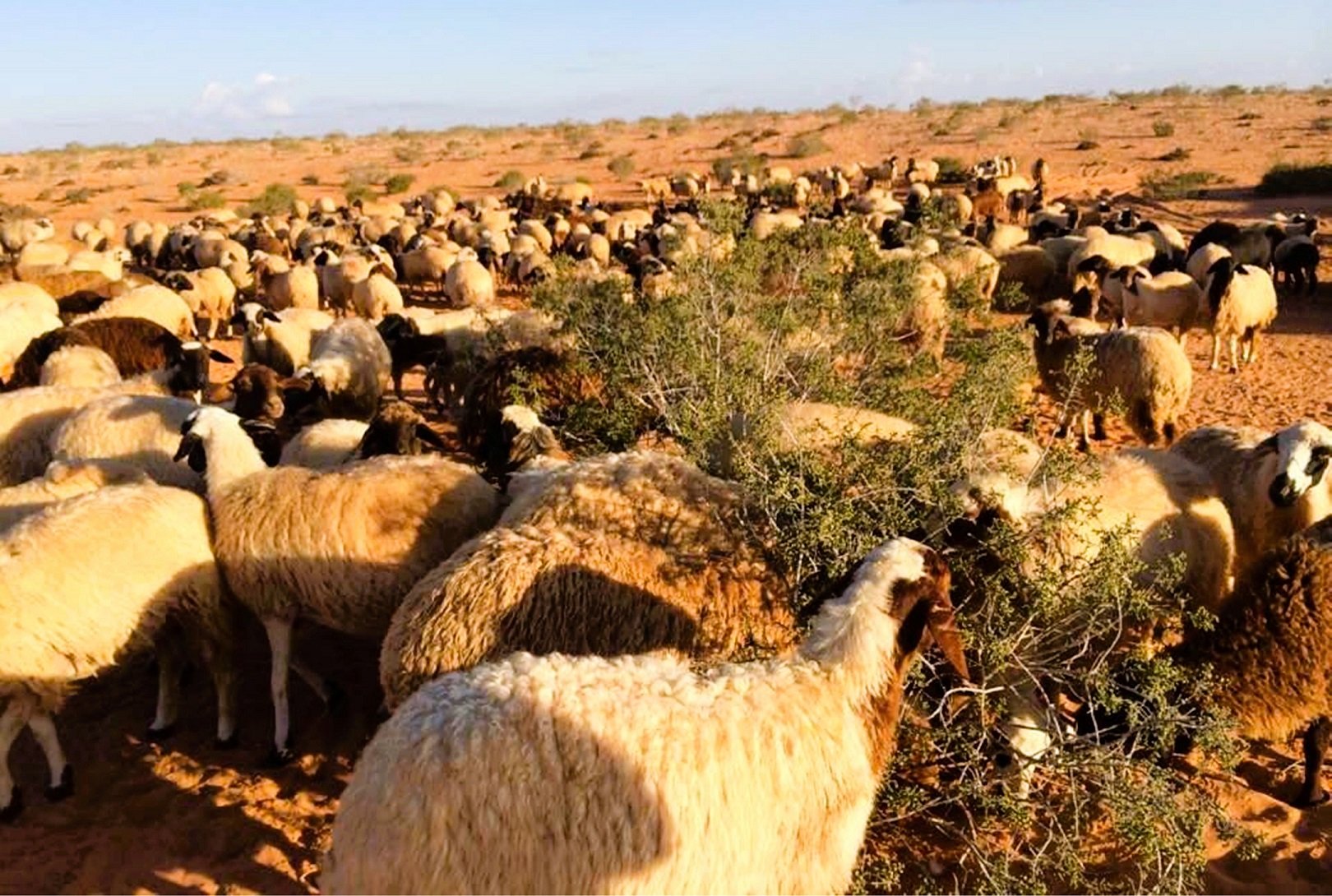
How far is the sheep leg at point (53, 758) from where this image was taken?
4953mm

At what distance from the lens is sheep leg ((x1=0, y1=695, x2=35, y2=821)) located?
15.9ft

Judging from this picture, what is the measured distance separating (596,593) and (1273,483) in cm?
451

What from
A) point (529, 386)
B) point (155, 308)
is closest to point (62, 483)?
point (529, 386)

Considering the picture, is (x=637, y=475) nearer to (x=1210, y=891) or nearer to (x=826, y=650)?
(x=826, y=650)

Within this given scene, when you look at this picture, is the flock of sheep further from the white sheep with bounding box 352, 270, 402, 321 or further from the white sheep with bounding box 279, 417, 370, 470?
the white sheep with bounding box 352, 270, 402, 321

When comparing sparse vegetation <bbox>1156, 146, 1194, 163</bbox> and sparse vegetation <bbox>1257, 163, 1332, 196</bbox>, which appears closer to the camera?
sparse vegetation <bbox>1257, 163, 1332, 196</bbox>

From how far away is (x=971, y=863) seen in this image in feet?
14.4

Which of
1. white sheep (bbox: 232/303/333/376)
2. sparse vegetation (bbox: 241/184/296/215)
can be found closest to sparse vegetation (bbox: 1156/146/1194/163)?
sparse vegetation (bbox: 241/184/296/215)

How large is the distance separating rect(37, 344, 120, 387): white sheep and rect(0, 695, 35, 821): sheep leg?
215 inches

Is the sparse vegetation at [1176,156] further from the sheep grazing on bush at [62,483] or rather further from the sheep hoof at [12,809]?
the sheep hoof at [12,809]

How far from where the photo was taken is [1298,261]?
17312 millimetres

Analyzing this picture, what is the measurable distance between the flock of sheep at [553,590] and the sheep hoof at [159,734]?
253 mm

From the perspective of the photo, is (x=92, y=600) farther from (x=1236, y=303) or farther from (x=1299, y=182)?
(x=1299, y=182)

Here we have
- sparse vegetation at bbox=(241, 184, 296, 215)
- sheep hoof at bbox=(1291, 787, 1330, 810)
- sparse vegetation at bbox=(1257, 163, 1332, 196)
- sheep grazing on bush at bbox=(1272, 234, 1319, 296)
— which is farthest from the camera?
sparse vegetation at bbox=(241, 184, 296, 215)
